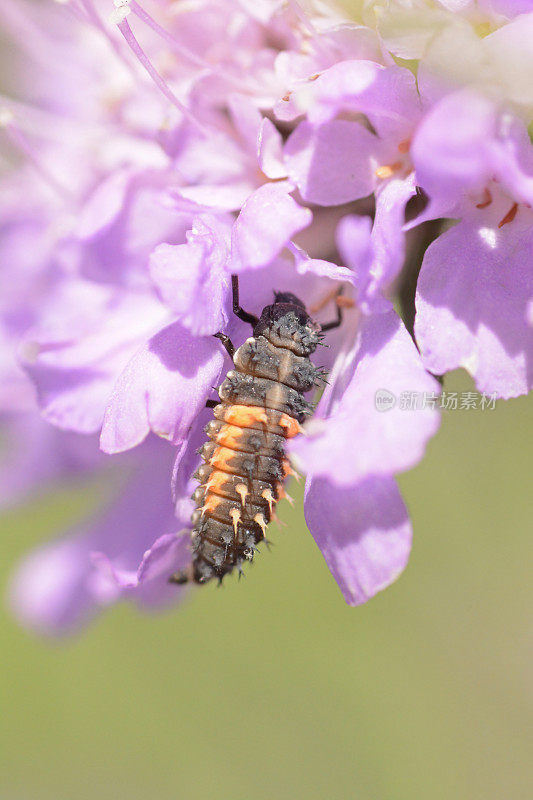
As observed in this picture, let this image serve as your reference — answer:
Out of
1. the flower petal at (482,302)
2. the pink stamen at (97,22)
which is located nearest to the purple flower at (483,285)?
the flower petal at (482,302)

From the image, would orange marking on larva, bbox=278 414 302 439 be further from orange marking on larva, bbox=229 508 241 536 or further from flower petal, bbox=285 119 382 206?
flower petal, bbox=285 119 382 206

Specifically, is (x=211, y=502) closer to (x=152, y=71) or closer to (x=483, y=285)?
(x=483, y=285)

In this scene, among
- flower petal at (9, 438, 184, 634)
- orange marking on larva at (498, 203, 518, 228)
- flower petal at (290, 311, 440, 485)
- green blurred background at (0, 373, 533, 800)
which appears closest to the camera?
flower petal at (290, 311, 440, 485)

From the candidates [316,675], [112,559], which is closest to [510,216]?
[112,559]

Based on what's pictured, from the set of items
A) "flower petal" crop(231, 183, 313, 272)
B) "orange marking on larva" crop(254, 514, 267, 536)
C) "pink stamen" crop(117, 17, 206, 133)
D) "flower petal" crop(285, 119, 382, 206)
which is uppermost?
"pink stamen" crop(117, 17, 206, 133)

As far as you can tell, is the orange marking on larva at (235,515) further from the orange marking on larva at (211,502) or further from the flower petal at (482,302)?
the flower petal at (482,302)

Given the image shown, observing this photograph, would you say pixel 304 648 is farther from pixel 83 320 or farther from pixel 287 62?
pixel 287 62

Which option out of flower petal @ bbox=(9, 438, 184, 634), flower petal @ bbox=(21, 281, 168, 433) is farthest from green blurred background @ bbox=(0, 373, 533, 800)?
flower petal @ bbox=(21, 281, 168, 433)

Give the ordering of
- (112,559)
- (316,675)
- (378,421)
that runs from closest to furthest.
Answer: (378,421)
(112,559)
(316,675)

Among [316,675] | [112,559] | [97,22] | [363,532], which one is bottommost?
[316,675]
